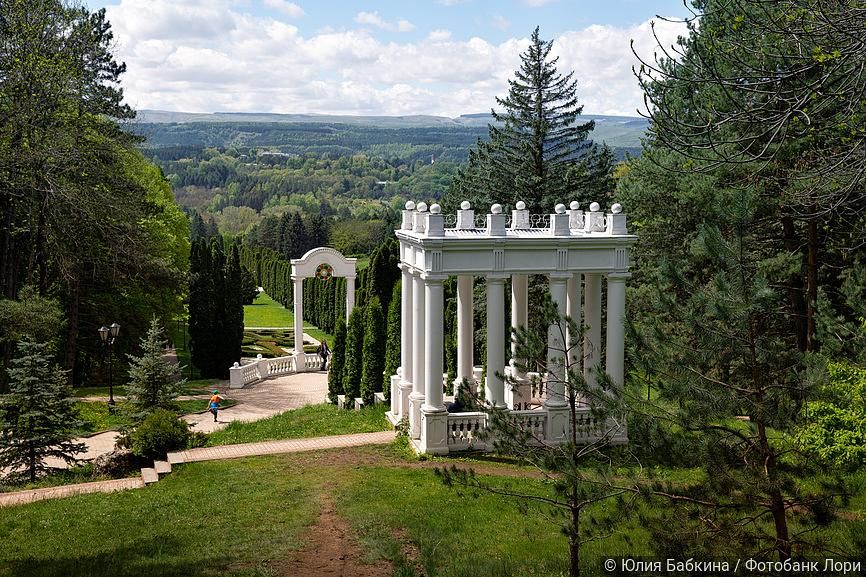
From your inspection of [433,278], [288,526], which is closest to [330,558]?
[288,526]

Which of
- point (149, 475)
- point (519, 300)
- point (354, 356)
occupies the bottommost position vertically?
point (149, 475)

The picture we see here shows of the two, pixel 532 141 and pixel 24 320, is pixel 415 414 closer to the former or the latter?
pixel 24 320

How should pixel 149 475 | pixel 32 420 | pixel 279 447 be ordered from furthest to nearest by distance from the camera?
1. pixel 279 447
2. pixel 32 420
3. pixel 149 475

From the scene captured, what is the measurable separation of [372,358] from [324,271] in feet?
40.9

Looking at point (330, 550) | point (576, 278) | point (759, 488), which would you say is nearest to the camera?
point (759, 488)

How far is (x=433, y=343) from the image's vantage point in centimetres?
1627

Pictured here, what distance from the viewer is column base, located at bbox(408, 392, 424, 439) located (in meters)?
17.2

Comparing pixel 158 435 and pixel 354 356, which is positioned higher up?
pixel 354 356

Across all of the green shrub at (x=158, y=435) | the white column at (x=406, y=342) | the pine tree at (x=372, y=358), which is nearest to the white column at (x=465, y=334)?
the white column at (x=406, y=342)

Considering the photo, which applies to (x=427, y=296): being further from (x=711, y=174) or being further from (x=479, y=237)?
(x=711, y=174)

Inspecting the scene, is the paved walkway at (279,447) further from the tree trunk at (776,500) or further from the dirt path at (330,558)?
the tree trunk at (776,500)

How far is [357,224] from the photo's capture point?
331ft

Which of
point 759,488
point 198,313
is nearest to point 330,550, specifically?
point 759,488

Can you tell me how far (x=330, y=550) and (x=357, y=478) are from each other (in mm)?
4000
